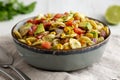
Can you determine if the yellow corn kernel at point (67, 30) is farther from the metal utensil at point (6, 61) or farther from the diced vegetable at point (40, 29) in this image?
the metal utensil at point (6, 61)

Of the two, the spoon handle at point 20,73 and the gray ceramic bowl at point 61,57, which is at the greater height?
the gray ceramic bowl at point 61,57

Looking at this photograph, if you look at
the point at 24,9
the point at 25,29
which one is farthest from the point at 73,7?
the point at 25,29

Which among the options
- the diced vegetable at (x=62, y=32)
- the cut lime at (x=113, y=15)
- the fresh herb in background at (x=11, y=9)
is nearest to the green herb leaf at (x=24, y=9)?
the fresh herb in background at (x=11, y=9)

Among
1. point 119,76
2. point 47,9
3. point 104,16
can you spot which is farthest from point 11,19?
point 119,76

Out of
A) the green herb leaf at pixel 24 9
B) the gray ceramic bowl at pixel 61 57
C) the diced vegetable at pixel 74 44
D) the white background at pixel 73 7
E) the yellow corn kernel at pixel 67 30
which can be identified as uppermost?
the yellow corn kernel at pixel 67 30

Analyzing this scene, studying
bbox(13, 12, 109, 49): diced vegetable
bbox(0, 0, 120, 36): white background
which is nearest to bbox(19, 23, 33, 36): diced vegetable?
bbox(13, 12, 109, 49): diced vegetable
